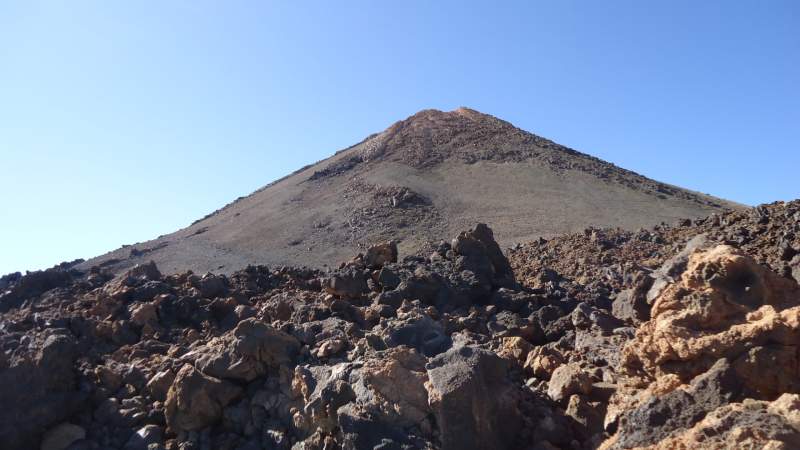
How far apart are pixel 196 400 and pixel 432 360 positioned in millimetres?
2686

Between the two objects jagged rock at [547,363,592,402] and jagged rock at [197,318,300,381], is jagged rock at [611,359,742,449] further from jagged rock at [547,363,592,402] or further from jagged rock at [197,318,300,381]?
jagged rock at [197,318,300,381]

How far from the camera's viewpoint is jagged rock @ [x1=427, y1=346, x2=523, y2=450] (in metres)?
5.00

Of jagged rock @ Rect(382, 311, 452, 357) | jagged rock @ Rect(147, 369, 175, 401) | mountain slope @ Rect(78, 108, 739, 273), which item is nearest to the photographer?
jagged rock @ Rect(382, 311, 452, 357)

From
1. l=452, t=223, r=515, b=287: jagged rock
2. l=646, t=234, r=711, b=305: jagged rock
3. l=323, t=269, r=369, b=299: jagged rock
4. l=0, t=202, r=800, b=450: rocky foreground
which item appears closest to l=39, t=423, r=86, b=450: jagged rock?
l=0, t=202, r=800, b=450: rocky foreground

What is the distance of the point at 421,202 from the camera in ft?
115

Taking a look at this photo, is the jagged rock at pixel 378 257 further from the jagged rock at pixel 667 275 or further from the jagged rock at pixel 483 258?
the jagged rock at pixel 667 275

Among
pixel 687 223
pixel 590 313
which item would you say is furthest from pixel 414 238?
pixel 590 313

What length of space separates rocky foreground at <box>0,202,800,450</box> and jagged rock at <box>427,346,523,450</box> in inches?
0.6

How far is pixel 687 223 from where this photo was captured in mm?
16938

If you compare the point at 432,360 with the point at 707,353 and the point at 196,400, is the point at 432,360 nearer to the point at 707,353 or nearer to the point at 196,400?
the point at 707,353

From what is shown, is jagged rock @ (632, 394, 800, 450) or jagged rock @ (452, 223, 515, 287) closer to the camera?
jagged rock @ (632, 394, 800, 450)

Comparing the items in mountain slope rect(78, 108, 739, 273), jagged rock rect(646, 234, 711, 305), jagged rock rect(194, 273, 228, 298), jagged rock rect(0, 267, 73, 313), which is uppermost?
mountain slope rect(78, 108, 739, 273)

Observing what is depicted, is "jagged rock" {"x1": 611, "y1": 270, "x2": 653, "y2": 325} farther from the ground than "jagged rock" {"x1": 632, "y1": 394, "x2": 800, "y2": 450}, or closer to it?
farther from the ground

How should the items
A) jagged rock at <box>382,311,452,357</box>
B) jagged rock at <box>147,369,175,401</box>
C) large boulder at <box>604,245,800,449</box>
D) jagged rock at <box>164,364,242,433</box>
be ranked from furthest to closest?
1. jagged rock at <box>147,369,175,401</box>
2. jagged rock at <box>164,364,242,433</box>
3. jagged rock at <box>382,311,452,357</box>
4. large boulder at <box>604,245,800,449</box>
